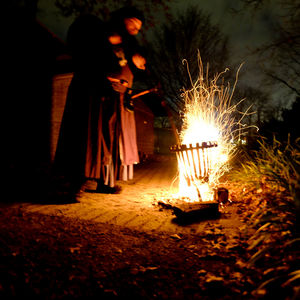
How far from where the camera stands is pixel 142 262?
2088 millimetres

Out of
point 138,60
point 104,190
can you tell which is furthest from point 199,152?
point 104,190

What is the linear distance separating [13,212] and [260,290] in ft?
11.7

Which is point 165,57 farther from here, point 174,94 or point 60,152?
point 60,152

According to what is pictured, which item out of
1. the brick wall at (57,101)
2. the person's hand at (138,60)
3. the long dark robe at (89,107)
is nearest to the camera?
the long dark robe at (89,107)

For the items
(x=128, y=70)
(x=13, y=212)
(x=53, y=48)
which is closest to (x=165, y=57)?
(x=53, y=48)

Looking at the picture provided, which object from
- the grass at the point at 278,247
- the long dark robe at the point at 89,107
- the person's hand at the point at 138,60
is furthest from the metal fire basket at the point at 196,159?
the person's hand at the point at 138,60

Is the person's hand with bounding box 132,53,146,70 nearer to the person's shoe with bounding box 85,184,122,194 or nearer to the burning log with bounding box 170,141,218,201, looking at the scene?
the burning log with bounding box 170,141,218,201

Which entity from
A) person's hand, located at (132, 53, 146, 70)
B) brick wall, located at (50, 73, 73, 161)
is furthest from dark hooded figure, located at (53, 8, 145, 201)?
brick wall, located at (50, 73, 73, 161)

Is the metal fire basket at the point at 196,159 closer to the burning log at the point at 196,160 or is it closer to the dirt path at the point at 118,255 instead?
the burning log at the point at 196,160

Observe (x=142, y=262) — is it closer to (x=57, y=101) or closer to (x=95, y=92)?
(x=95, y=92)

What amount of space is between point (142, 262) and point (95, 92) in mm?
3061

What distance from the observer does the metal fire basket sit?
162 inches

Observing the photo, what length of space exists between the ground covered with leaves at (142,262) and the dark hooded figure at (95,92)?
4.50ft

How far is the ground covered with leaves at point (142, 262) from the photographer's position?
5.35 feet
